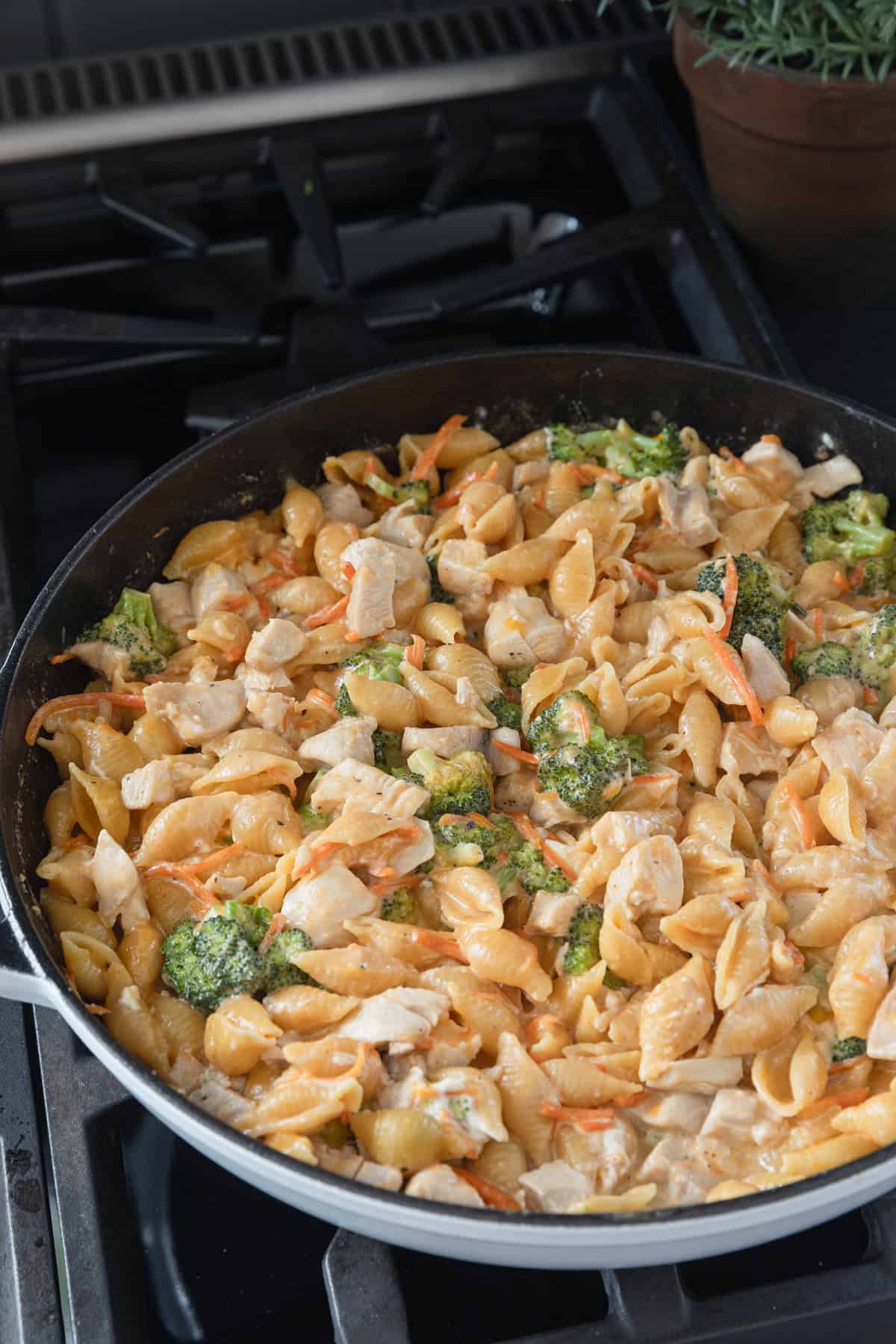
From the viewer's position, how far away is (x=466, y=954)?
5.34ft

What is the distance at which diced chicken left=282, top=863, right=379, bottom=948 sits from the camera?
165 centimetres

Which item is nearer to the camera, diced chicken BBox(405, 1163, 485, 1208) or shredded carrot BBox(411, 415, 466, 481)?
diced chicken BBox(405, 1163, 485, 1208)

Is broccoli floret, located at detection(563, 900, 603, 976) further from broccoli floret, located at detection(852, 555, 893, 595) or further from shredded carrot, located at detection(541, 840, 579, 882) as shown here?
broccoli floret, located at detection(852, 555, 893, 595)

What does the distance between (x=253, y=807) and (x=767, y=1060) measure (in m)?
0.70

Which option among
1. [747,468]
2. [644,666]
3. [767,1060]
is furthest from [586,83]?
[767,1060]

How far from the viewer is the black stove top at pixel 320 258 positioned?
2408 millimetres

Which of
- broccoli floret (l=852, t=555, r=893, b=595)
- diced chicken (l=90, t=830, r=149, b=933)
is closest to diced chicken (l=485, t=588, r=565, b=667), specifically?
broccoli floret (l=852, t=555, r=893, b=595)

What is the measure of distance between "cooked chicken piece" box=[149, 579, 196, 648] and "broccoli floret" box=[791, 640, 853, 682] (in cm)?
89

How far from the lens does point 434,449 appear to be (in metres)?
2.21

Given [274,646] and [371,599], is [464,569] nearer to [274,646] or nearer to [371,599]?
[371,599]

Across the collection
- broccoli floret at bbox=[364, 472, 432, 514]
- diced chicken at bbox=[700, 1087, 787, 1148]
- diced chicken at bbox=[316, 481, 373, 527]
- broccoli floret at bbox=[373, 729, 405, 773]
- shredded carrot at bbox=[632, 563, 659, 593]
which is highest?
broccoli floret at bbox=[364, 472, 432, 514]

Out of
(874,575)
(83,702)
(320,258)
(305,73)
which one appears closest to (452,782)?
(83,702)

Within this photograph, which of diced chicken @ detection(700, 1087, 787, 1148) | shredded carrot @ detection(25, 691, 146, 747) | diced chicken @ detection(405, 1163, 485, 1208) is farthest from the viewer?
shredded carrot @ detection(25, 691, 146, 747)

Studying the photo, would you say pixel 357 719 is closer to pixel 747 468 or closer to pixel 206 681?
pixel 206 681
